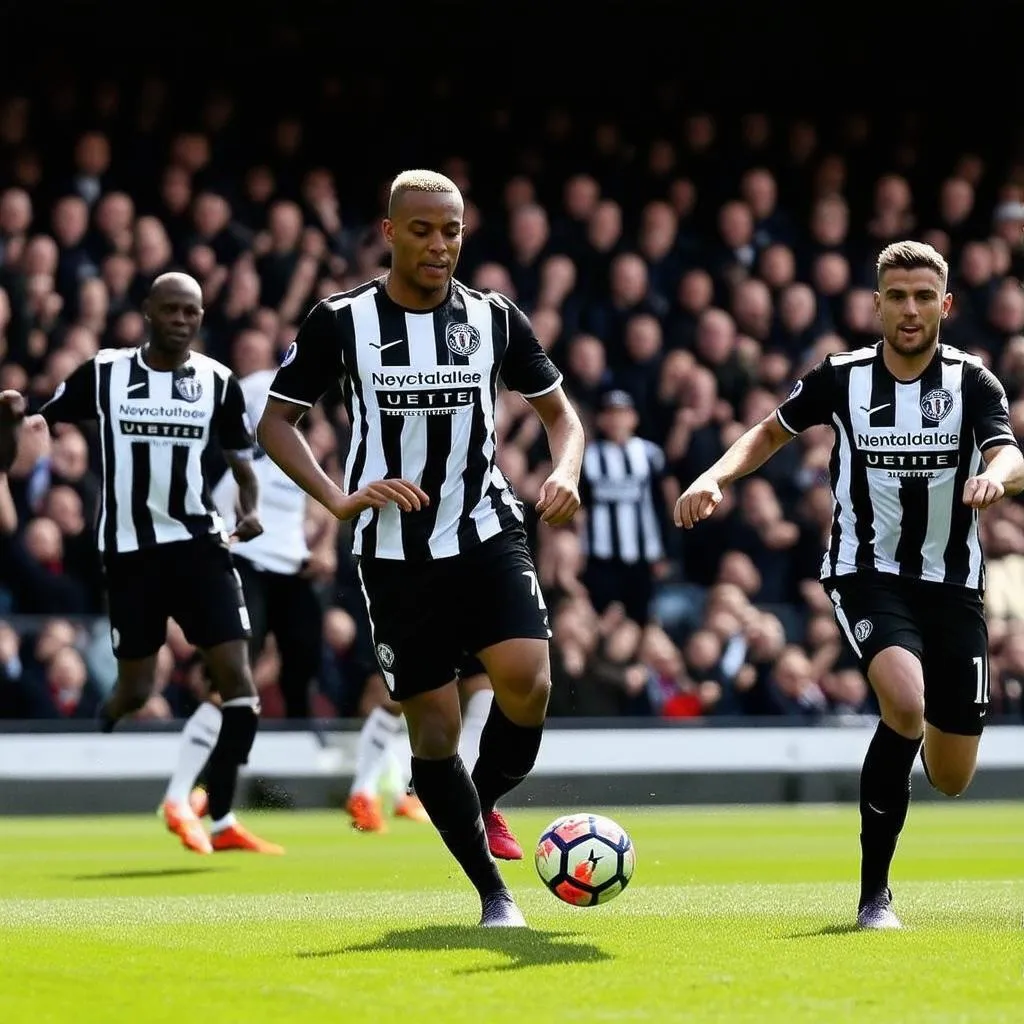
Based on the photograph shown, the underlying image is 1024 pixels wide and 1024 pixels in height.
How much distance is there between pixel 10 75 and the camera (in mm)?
17016

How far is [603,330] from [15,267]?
4.54 m

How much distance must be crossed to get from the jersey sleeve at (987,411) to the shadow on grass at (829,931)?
4.92ft

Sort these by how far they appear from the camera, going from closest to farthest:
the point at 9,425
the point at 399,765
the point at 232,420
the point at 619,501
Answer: the point at 9,425 → the point at 232,420 → the point at 399,765 → the point at 619,501

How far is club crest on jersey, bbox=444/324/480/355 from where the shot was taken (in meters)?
6.42

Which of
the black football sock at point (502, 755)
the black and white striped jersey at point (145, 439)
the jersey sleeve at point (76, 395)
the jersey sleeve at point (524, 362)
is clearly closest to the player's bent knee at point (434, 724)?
the black football sock at point (502, 755)

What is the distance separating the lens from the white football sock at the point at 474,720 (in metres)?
10.6

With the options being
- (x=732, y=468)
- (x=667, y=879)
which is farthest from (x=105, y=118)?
(x=732, y=468)

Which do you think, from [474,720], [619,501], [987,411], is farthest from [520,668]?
[619,501]

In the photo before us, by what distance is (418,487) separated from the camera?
623 centimetres

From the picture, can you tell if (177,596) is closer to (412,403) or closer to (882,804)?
(412,403)

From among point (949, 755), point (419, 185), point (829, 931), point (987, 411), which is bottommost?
point (829, 931)

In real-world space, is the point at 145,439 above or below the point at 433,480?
above

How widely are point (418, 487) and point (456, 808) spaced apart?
0.93 metres

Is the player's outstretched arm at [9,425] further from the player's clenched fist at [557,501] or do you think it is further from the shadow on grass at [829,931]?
the shadow on grass at [829,931]
